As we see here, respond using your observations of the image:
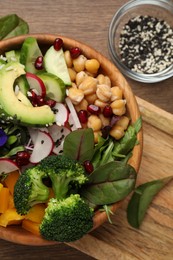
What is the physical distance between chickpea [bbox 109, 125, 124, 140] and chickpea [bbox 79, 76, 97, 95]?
0.13m

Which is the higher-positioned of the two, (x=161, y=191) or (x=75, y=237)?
(x=75, y=237)

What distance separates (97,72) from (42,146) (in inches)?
12.1

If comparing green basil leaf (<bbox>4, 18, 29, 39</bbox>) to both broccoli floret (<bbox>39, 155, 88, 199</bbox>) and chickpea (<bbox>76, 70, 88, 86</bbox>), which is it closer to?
chickpea (<bbox>76, 70, 88, 86</bbox>)

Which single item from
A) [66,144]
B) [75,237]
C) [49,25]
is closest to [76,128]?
[66,144]

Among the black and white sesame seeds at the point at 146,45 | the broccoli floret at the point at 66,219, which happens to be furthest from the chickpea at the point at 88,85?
the black and white sesame seeds at the point at 146,45

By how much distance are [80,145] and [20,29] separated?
538 millimetres

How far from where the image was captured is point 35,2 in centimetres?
237

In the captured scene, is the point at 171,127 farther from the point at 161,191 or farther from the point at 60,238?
the point at 60,238

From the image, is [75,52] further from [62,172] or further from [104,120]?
[62,172]

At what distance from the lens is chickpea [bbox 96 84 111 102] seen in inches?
75.4

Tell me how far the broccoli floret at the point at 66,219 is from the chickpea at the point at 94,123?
23 cm

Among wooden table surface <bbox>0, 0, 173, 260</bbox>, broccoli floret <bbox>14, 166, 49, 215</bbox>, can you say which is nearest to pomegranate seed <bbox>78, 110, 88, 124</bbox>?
broccoli floret <bbox>14, 166, 49, 215</bbox>

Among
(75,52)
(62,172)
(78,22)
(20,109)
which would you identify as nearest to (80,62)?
(75,52)

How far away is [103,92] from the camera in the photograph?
6.30 feet
